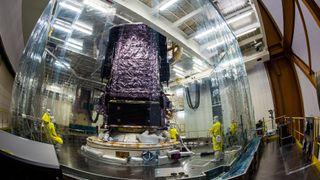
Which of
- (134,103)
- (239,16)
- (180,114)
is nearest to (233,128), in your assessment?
(180,114)

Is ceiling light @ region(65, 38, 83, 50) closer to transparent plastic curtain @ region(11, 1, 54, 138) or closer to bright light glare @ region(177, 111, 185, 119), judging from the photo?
transparent plastic curtain @ region(11, 1, 54, 138)

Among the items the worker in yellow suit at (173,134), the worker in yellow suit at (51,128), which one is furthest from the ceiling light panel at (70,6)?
the worker in yellow suit at (173,134)

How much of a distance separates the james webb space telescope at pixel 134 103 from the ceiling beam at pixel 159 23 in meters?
0.30

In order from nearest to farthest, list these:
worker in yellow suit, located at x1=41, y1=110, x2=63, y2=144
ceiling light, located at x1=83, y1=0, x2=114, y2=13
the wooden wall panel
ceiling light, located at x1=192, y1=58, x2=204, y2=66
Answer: worker in yellow suit, located at x1=41, y1=110, x2=63, y2=144
ceiling light, located at x1=192, y1=58, x2=204, y2=66
ceiling light, located at x1=83, y1=0, x2=114, y2=13
the wooden wall panel

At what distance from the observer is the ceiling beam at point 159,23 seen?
3416 millimetres

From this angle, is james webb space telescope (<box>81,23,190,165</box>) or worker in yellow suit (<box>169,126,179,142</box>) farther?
worker in yellow suit (<box>169,126,179,142</box>)

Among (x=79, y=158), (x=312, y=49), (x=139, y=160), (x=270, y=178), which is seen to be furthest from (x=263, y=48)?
(x=79, y=158)

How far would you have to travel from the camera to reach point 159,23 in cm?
405

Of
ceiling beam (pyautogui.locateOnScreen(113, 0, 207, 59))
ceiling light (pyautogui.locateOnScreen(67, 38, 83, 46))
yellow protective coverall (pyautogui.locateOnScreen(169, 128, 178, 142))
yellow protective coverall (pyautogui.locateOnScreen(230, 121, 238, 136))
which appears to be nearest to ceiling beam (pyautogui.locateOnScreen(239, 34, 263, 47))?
ceiling beam (pyautogui.locateOnScreen(113, 0, 207, 59))

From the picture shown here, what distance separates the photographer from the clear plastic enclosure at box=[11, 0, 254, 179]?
2627mm

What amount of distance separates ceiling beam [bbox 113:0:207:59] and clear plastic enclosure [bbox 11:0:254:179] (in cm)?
2

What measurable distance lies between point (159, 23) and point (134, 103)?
2026 mm

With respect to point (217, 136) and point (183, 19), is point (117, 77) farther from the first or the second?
point (183, 19)

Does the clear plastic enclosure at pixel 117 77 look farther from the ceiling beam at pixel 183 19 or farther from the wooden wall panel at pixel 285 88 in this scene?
the wooden wall panel at pixel 285 88
